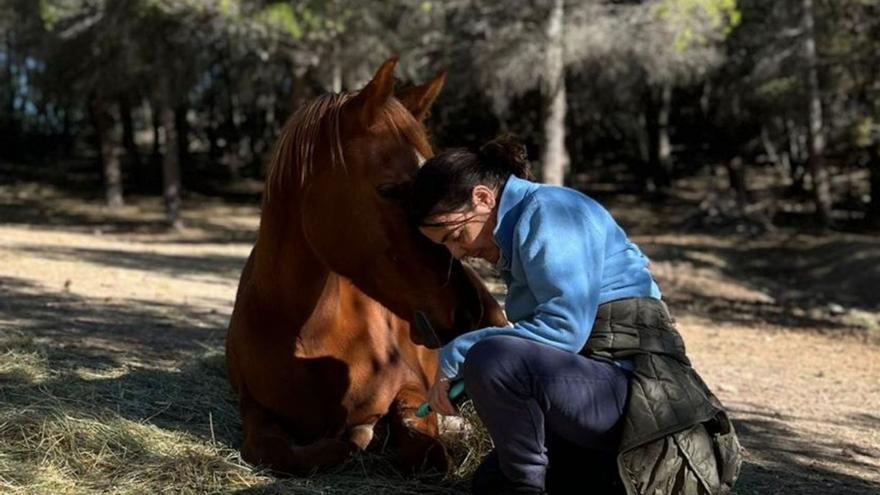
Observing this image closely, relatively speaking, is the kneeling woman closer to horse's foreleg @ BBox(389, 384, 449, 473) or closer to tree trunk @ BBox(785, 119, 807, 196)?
horse's foreleg @ BBox(389, 384, 449, 473)

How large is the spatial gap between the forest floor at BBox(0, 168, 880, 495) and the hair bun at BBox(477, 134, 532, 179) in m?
1.02

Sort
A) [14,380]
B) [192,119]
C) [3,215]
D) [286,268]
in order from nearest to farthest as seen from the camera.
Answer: [286,268] → [14,380] → [3,215] → [192,119]

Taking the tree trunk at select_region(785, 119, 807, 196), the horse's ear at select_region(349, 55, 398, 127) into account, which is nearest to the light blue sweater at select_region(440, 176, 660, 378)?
the horse's ear at select_region(349, 55, 398, 127)

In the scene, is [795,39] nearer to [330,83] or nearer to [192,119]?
[330,83]

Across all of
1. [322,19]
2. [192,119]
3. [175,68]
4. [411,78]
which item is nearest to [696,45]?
[411,78]

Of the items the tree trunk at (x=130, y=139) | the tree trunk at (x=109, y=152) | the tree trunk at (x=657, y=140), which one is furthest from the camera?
the tree trunk at (x=130, y=139)

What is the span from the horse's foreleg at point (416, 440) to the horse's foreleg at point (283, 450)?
0.16 m

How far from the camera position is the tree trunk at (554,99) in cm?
1212

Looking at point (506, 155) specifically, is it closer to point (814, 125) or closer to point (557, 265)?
point (557, 265)

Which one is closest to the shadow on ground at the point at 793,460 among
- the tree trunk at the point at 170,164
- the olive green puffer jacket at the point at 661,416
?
the olive green puffer jacket at the point at 661,416

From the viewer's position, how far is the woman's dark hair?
2.41 meters

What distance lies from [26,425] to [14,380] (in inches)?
30.3

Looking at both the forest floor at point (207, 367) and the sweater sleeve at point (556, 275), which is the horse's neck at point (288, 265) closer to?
the forest floor at point (207, 367)

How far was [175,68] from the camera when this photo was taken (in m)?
18.1
